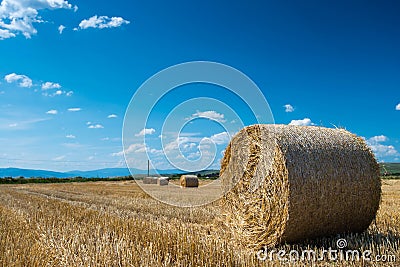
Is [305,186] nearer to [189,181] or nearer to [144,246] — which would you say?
[144,246]

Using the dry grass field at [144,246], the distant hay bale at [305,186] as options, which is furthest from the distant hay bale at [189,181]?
the distant hay bale at [305,186]

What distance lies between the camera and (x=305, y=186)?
570 cm

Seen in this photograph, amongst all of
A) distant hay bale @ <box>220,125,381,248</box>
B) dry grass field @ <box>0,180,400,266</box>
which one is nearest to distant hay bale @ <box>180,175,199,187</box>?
dry grass field @ <box>0,180,400,266</box>

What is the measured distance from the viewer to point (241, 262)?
423cm

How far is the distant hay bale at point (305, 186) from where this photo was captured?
569 cm

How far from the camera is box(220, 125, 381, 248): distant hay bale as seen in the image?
569 centimetres

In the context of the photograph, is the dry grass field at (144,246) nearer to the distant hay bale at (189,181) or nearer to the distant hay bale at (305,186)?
the distant hay bale at (305,186)

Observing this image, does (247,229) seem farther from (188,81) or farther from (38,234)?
(188,81)

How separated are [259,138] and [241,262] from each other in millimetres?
2929

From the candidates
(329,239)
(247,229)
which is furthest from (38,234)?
(329,239)

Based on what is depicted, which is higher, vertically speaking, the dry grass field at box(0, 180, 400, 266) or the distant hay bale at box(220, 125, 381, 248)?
the distant hay bale at box(220, 125, 381, 248)

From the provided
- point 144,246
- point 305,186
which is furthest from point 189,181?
point 144,246

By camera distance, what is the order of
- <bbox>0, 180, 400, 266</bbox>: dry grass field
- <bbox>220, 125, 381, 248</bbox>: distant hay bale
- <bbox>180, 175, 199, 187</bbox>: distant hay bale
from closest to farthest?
<bbox>0, 180, 400, 266</bbox>: dry grass field < <bbox>220, 125, 381, 248</bbox>: distant hay bale < <bbox>180, 175, 199, 187</bbox>: distant hay bale

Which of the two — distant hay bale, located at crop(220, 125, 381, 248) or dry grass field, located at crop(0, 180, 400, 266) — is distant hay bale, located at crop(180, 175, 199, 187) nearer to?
dry grass field, located at crop(0, 180, 400, 266)
